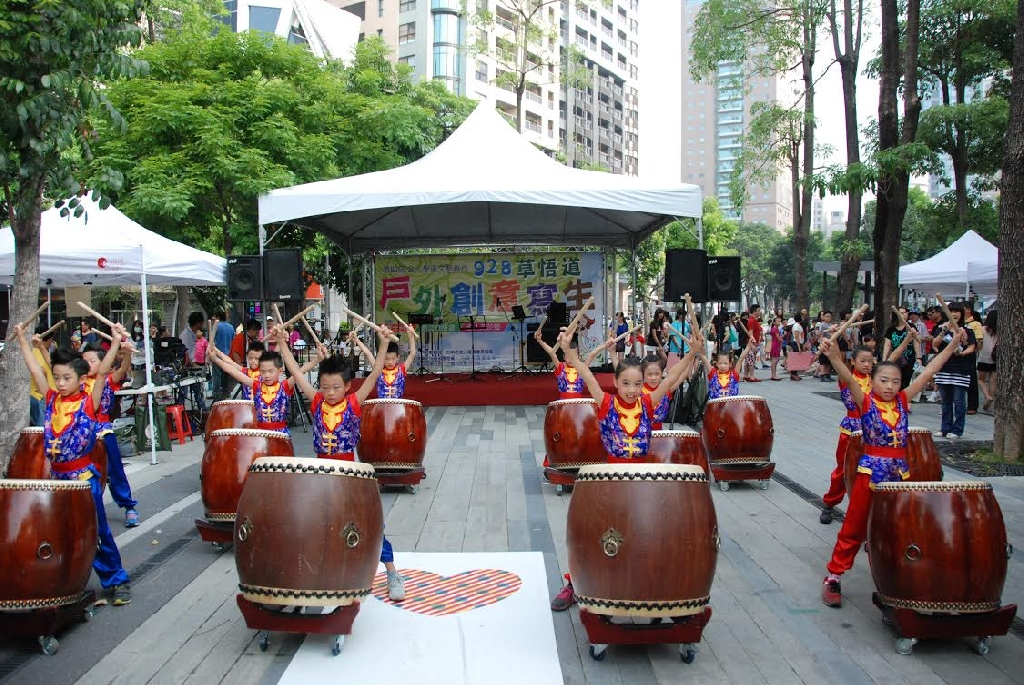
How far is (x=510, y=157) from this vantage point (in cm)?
1386

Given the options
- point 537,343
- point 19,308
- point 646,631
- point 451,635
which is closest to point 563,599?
point 451,635

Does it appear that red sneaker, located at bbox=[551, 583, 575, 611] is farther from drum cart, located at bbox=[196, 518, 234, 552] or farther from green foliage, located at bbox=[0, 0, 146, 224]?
green foliage, located at bbox=[0, 0, 146, 224]

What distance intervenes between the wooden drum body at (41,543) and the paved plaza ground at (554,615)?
0.34 metres

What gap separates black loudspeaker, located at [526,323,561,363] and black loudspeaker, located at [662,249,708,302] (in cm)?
524

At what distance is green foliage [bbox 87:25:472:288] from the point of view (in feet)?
46.3

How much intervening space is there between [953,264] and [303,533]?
15.9 meters

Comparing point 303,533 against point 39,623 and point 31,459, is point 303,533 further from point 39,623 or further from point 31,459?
point 31,459

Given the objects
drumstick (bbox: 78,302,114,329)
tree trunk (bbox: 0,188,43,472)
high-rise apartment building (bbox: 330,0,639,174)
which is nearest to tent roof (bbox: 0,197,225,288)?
tree trunk (bbox: 0,188,43,472)

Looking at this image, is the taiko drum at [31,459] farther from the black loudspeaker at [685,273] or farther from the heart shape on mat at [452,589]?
the black loudspeaker at [685,273]

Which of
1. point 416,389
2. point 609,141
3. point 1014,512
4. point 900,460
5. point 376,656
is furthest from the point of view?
point 609,141

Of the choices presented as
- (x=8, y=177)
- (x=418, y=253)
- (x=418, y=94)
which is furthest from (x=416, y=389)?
(x=418, y=94)

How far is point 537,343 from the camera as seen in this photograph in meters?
16.6

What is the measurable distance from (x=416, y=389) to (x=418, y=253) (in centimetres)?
420

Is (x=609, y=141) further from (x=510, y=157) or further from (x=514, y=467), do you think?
(x=514, y=467)
